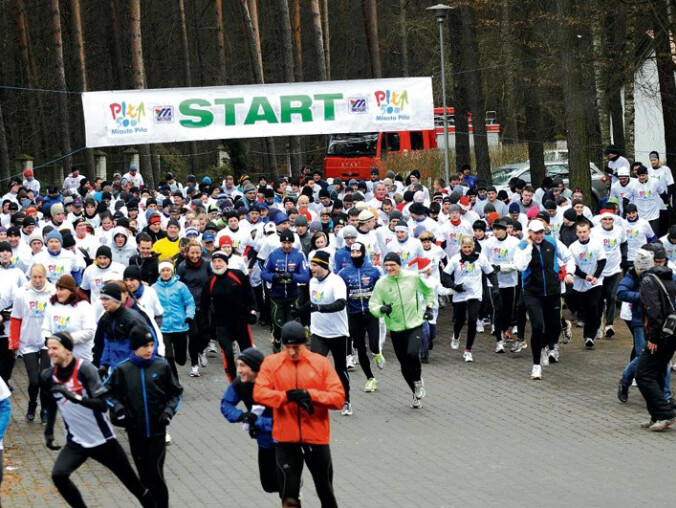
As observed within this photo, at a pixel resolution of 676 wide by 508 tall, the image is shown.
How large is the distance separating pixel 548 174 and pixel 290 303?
1885 centimetres

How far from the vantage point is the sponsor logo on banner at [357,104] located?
86.4ft

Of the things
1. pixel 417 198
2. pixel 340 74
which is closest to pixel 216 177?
pixel 340 74

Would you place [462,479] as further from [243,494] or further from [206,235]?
[206,235]

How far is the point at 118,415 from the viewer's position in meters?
8.90

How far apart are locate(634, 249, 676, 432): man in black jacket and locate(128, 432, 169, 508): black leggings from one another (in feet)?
17.8

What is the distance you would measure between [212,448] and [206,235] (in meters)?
4.99

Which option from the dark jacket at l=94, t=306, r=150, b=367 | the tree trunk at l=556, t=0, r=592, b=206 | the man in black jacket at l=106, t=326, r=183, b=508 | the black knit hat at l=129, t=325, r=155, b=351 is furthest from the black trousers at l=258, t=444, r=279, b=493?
the tree trunk at l=556, t=0, r=592, b=206

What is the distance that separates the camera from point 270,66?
56.2 metres

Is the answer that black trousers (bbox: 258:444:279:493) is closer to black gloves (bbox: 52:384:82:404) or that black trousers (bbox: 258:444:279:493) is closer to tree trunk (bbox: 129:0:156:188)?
black gloves (bbox: 52:384:82:404)

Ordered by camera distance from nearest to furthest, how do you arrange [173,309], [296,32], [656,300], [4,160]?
1. [656,300]
2. [173,309]
3. [4,160]
4. [296,32]

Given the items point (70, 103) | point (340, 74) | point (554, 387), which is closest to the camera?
point (554, 387)

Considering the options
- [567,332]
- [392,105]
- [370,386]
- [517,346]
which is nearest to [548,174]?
[392,105]

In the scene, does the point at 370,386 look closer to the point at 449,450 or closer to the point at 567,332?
the point at 449,450

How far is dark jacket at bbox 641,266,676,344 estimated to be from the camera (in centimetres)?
1223
